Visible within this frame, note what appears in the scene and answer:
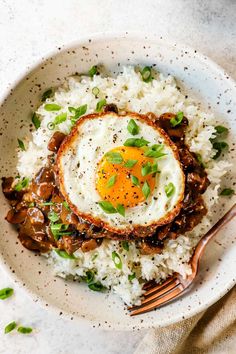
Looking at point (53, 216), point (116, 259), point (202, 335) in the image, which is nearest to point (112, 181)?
point (53, 216)

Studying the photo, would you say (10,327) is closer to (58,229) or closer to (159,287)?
(58,229)

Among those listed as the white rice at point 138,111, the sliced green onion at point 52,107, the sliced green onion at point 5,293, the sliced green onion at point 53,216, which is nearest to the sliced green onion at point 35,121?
the white rice at point 138,111

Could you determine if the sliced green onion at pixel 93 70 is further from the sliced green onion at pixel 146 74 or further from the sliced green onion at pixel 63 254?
the sliced green onion at pixel 63 254

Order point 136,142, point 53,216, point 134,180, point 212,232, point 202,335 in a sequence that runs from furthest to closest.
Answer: point 202,335
point 212,232
point 53,216
point 136,142
point 134,180

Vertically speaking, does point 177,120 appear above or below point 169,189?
above

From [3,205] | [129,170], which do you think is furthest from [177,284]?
[3,205]

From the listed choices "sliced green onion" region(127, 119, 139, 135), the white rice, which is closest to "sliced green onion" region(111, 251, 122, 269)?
the white rice
